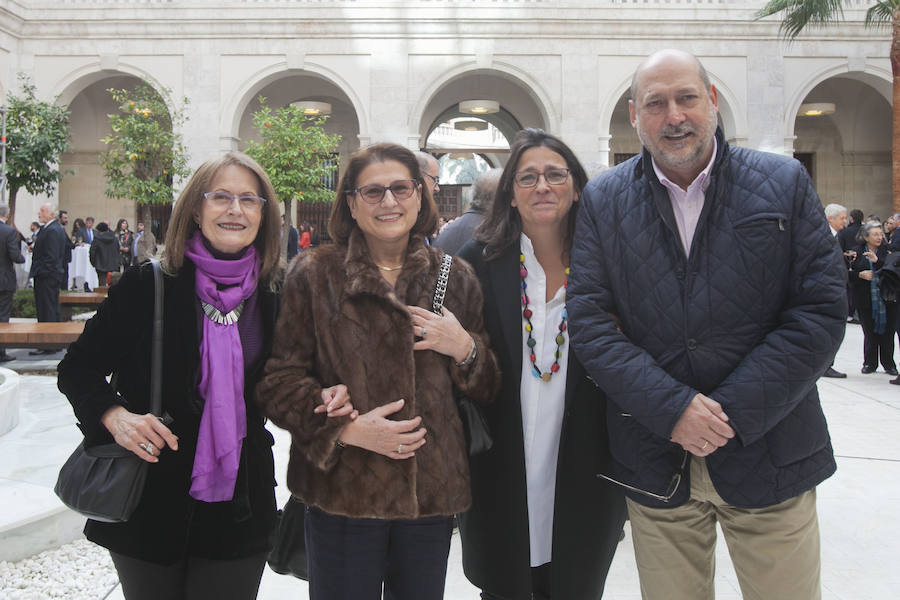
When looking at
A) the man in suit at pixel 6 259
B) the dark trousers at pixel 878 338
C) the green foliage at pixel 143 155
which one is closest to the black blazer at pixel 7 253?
the man in suit at pixel 6 259

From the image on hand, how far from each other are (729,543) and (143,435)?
177 cm

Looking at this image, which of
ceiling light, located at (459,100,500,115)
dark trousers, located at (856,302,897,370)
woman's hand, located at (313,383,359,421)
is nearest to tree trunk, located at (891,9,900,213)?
dark trousers, located at (856,302,897,370)

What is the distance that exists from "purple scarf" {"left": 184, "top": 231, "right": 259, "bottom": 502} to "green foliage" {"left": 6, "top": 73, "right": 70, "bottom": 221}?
1474 cm

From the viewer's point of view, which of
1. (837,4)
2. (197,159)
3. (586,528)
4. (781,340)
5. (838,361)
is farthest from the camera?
(197,159)

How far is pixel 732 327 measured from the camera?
184cm

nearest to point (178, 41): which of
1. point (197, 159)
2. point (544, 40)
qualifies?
point (197, 159)

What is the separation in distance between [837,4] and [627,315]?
16774mm

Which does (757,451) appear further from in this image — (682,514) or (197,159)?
(197,159)

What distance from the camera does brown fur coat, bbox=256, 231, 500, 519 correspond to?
1.90 meters

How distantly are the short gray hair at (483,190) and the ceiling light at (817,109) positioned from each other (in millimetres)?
20097

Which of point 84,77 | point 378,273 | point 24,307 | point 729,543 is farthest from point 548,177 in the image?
point 84,77

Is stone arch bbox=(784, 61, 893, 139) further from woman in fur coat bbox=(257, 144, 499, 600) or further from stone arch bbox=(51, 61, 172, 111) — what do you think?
woman in fur coat bbox=(257, 144, 499, 600)

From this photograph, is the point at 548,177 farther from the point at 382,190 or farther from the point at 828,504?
the point at 828,504

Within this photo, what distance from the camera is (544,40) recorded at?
659 inches
